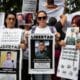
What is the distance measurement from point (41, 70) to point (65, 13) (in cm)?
74

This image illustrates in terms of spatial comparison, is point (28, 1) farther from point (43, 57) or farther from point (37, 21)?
point (43, 57)

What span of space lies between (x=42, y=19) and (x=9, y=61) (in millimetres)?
631

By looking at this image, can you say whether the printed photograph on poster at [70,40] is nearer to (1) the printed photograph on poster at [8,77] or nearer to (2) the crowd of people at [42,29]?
(2) the crowd of people at [42,29]

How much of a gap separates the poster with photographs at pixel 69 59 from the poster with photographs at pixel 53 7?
0.96ft

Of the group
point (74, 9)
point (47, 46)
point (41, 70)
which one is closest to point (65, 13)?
point (74, 9)

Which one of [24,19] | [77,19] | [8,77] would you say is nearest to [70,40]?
[77,19]

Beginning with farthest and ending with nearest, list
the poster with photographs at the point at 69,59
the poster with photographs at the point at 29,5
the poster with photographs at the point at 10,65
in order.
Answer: the poster with photographs at the point at 29,5 < the poster with photographs at the point at 10,65 < the poster with photographs at the point at 69,59

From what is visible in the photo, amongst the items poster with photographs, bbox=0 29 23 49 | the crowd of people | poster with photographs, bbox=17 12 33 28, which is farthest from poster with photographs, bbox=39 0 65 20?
poster with photographs, bbox=0 29 23 49

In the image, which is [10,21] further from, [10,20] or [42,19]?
[42,19]

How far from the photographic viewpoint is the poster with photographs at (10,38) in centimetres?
443

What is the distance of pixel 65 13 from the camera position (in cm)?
450

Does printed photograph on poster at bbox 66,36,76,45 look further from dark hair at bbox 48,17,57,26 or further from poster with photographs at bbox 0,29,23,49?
poster with photographs at bbox 0,29,23,49

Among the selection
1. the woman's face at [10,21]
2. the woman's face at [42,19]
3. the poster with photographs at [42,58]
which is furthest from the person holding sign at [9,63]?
the woman's face at [42,19]

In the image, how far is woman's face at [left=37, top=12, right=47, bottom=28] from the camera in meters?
4.36
